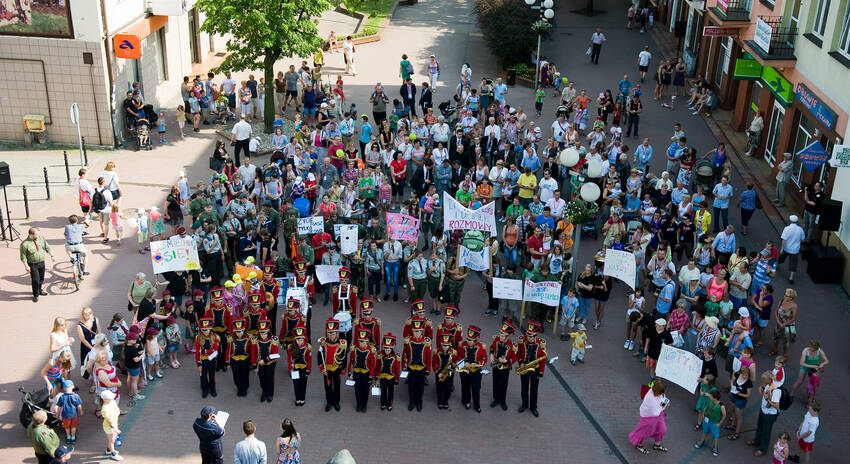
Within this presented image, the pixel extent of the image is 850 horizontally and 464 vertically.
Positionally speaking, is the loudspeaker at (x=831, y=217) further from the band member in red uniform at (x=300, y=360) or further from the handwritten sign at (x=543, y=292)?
the band member in red uniform at (x=300, y=360)

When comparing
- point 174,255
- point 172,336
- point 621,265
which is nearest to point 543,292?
point 621,265

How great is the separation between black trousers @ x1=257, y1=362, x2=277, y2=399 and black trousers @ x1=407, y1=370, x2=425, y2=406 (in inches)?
96.2

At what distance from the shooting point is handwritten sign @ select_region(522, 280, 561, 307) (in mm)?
17453

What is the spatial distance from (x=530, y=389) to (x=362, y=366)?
306cm

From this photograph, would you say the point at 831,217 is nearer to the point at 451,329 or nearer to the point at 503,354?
the point at 503,354

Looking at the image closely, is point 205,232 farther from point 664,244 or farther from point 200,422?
point 664,244

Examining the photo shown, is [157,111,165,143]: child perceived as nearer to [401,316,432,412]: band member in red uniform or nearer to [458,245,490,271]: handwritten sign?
[458,245,490,271]: handwritten sign

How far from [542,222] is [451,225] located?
2138 millimetres

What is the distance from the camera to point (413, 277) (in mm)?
18453

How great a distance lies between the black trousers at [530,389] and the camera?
1551cm

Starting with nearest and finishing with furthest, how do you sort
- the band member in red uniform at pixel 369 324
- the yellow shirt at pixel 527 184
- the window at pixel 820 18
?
the band member in red uniform at pixel 369 324
the yellow shirt at pixel 527 184
the window at pixel 820 18

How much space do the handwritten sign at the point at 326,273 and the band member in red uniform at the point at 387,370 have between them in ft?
10.9

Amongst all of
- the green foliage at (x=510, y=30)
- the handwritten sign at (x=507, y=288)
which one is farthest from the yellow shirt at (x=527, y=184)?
the green foliage at (x=510, y=30)

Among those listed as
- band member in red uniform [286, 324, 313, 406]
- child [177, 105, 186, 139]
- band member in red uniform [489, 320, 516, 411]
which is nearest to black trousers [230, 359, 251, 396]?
band member in red uniform [286, 324, 313, 406]
